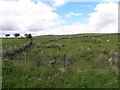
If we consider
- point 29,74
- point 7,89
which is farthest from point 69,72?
point 7,89

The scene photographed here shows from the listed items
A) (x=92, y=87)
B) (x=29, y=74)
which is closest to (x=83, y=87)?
(x=92, y=87)

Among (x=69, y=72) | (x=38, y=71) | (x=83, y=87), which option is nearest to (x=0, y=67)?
(x=38, y=71)

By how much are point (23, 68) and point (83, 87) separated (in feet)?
9.99

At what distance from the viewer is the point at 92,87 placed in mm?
12078

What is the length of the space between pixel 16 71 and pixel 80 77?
2763 millimetres

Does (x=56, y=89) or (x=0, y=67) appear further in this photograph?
(x=0, y=67)

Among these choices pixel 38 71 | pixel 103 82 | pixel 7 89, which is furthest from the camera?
pixel 38 71

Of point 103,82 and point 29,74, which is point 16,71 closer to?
point 29,74

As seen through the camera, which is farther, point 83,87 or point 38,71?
point 38,71

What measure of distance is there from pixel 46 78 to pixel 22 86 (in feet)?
4.03

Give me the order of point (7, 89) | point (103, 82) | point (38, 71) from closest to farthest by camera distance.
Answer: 1. point (7, 89)
2. point (103, 82)
3. point (38, 71)

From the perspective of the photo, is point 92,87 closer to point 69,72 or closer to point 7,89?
point 69,72

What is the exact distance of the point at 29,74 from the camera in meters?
13.2

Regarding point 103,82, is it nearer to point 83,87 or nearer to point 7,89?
point 83,87
